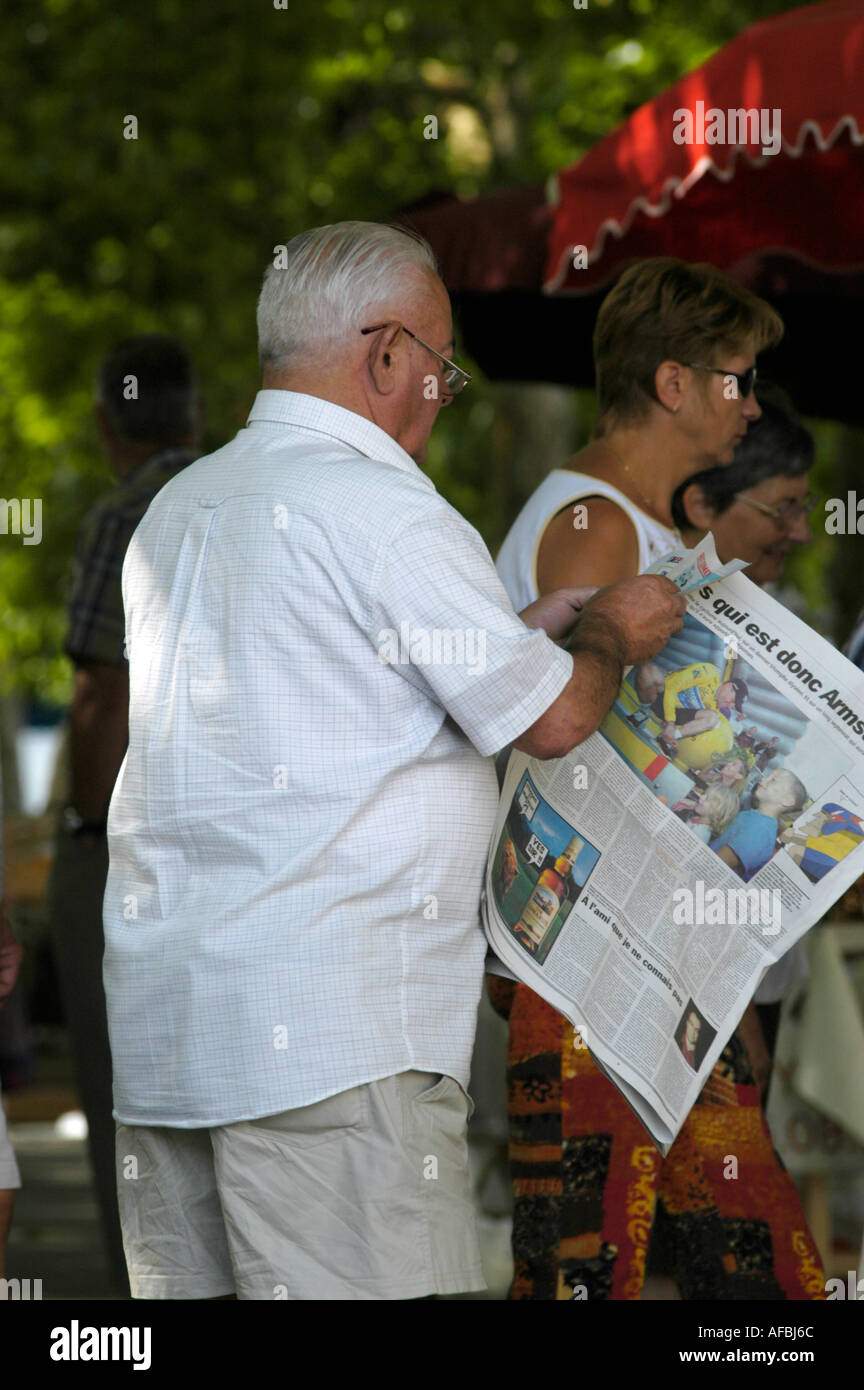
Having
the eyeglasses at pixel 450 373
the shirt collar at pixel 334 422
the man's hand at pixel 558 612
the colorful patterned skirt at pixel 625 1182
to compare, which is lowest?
the colorful patterned skirt at pixel 625 1182

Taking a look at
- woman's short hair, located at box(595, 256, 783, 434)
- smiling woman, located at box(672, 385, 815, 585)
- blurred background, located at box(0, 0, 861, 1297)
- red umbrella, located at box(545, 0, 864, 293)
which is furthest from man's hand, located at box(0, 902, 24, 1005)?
blurred background, located at box(0, 0, 861, 1297)

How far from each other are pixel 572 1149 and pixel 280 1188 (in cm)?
69

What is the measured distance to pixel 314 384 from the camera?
2.37 meters

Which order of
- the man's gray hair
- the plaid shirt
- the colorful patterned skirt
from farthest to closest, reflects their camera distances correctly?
the plaid shirt → the colorful patterned skirt → the man's gray hair

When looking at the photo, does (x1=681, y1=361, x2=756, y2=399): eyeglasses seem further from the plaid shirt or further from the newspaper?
the plaid shirt

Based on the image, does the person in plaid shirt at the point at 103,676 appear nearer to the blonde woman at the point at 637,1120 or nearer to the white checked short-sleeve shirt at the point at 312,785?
the blonde woman at the point at 637,1120

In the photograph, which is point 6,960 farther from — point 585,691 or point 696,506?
point 696,506

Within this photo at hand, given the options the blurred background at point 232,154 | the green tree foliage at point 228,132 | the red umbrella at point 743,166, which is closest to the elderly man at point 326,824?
the red umbrella at point 743,166

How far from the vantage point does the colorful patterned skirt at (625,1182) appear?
2771 mm

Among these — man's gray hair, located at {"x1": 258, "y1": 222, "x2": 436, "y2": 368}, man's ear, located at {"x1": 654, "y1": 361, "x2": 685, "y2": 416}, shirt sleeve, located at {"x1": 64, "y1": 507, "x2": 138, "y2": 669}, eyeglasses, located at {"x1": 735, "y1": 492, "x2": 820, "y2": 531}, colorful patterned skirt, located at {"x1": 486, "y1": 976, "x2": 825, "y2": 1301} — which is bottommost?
colorful patterned skirt, located at {"x1": 486, "y1": 976, "x2": 825, "y2": 1301}

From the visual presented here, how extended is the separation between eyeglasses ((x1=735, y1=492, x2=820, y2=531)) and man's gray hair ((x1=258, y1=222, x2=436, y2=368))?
3.88ft

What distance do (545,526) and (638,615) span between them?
596 millimetres

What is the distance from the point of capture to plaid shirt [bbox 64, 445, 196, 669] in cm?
403

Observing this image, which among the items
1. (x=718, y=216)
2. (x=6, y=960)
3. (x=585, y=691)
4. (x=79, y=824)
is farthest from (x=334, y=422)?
(x=718, y=216)
